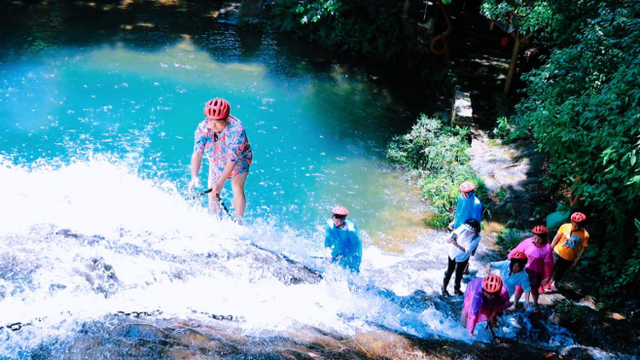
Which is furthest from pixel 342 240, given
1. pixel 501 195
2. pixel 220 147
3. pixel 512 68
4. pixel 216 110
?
pixel 512 68

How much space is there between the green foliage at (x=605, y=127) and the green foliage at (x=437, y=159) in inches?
74.3

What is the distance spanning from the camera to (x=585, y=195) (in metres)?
7.59

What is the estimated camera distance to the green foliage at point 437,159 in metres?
10.6

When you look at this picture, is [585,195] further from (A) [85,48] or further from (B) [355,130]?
(A) [85,48]

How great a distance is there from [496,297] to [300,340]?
2237 millimetres

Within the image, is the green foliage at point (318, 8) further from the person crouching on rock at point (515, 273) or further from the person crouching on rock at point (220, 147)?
the person crouching on rock at point (515, 273)

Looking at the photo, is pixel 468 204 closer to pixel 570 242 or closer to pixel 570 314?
pixel 570 242

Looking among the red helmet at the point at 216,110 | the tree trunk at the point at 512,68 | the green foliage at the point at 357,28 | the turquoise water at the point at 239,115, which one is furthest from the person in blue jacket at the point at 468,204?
the green foliage at the point at 357,28

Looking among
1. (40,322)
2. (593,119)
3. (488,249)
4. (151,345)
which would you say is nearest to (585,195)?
(593,119)

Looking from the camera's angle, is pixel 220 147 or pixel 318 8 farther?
pixel 318 8

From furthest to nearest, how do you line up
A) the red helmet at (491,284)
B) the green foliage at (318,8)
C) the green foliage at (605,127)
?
1. the green foliage at (318,8)
2. the green foliage at (605,127)
3. the red helmet at (491,284)

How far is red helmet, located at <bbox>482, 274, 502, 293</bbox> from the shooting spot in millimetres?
6008

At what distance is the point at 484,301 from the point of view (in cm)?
621

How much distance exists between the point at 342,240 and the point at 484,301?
170 cm
